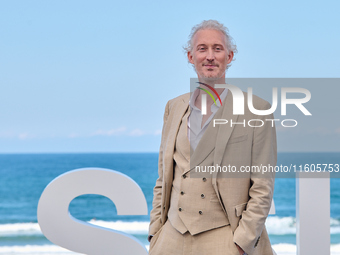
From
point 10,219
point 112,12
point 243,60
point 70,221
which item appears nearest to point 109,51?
point 112,12

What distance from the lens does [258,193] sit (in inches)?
75.4

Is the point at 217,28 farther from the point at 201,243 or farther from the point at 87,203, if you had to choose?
the point at 87,203

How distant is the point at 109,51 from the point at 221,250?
30045 mm

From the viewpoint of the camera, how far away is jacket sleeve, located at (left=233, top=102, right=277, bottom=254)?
188cm

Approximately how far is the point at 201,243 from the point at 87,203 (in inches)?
603

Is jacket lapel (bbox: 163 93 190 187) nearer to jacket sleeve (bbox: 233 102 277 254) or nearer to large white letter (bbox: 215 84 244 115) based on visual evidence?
large white letter (bbox: 215 84 244 115)

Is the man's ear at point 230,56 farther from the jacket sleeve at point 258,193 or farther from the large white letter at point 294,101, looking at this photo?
the large white letter at point 294,101

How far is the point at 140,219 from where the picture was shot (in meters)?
14.0

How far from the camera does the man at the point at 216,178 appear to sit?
1.91m

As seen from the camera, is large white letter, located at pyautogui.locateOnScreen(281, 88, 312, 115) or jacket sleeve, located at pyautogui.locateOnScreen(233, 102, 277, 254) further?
large white letter, located at pyautogui.locateOnScreen(281, 88, 312, 115)

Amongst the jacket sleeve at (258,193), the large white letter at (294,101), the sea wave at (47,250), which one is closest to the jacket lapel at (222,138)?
the jacket sleeve at (258,193)

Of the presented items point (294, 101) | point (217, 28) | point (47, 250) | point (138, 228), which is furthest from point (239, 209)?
point (138, 228)

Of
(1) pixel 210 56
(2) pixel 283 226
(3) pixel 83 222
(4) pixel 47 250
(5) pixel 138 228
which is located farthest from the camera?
(5) pixel 138 228

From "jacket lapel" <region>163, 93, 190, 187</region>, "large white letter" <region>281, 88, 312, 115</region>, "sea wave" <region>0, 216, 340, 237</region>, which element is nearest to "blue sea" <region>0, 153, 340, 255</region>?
"sea wave" <region>0, 216, 340, 237</region>
